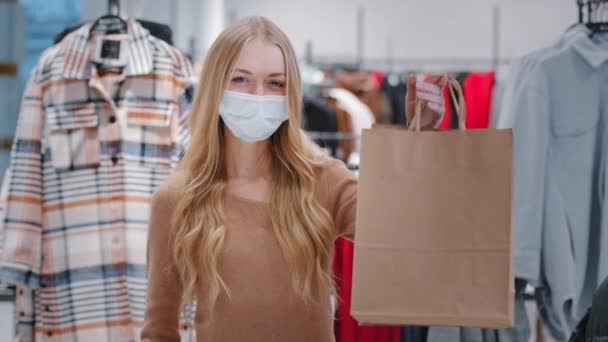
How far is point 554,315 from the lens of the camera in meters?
2.55

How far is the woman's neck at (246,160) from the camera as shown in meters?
1.98

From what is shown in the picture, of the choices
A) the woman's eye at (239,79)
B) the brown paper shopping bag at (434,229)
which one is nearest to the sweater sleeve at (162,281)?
the woman's eye at (239,79)

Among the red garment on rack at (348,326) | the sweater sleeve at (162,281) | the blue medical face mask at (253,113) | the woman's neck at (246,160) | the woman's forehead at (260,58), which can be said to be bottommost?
the red garment on rack at (348,326)

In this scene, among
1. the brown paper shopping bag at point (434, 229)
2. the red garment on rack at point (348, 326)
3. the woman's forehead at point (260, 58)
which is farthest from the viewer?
the red garment on rack at point (348, 326)

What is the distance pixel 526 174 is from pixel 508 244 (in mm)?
1017

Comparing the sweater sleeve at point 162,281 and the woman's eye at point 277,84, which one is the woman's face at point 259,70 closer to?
the woman's eye at point 277,84

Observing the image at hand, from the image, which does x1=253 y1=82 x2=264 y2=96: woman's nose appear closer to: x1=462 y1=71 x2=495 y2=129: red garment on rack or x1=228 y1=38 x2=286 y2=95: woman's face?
x1=228 y1=38 x2=286 y2=95: woman's face

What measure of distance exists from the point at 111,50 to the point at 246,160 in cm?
114

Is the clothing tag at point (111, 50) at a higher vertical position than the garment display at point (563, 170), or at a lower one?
Result: higher

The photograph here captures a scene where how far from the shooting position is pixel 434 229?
1.59m

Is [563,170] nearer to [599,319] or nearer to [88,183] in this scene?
[599,319]

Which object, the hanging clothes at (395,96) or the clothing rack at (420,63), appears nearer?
the hanging clothes at (395,96)

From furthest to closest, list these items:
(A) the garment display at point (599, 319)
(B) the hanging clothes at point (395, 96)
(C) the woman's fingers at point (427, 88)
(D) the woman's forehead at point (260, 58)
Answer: (B) the hanging clothes at point (395, 96), (D) the woman's forehead at point (260, 58), (C) the woman's fingers at point (427, 88), (A) the garment display at point (599, 319)

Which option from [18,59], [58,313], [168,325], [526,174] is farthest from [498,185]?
[18,59]
